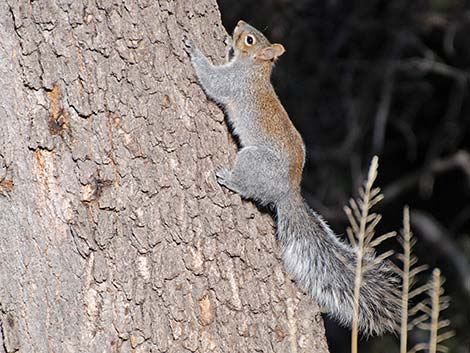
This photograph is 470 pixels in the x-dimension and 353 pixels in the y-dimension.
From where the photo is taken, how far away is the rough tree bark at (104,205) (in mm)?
2395

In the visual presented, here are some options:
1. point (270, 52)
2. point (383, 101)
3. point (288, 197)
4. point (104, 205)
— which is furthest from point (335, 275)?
point (383, 101)

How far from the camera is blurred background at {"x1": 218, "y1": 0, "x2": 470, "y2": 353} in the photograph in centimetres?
587

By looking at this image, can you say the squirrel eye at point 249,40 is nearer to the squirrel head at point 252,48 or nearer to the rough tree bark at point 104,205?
the squirrel head at point 252,48

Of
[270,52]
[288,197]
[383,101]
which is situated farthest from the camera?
[383,101]

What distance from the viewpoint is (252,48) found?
350cm

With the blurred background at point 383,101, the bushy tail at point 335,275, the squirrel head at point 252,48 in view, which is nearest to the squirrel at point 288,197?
the bushy tail at point 335,275

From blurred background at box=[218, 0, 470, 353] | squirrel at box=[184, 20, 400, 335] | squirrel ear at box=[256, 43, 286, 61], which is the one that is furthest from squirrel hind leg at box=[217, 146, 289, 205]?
blurred background at box=[218, 0, 470, 353]

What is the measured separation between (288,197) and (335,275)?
12.3 inches

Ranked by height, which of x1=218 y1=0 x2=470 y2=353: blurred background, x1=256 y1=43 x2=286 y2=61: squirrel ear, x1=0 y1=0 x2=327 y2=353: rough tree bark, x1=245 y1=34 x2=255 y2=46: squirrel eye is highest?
x1=218 y1=0 x2=470 y2=353: blurred background

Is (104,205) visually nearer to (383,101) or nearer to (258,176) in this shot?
(258,176)

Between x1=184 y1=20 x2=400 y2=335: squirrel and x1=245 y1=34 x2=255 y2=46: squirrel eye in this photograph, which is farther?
x1=245 y1=34 x2=255 y2=46: squirrel eye

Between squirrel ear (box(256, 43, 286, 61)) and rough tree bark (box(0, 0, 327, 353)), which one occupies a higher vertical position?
squirrel ear (box(256, 43, 286, 61))

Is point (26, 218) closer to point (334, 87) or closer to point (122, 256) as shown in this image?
point (122, 256)

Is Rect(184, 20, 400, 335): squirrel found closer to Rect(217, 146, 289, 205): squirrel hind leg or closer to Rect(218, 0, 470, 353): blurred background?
Rect(217, 146, 289, 205): squirrel hind leg
